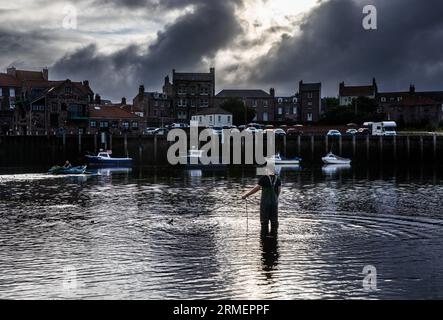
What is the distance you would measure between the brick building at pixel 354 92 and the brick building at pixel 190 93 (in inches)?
1589

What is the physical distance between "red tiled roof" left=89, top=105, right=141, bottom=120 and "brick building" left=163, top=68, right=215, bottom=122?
32241 mm

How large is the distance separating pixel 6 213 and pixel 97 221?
6.37 m

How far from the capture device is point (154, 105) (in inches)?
5837

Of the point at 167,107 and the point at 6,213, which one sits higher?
the point at 167,107

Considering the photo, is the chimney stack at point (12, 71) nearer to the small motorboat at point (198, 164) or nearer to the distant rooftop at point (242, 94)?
the distant rooftop at point (242, 94)

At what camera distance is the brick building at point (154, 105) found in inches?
5758

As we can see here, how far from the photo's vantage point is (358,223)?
26172mm

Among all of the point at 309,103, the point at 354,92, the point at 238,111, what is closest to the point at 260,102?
the point at 309,103

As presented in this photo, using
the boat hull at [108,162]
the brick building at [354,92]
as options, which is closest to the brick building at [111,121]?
the boat hull at [108,162]

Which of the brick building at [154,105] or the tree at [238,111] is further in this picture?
the brick building at [154,105]

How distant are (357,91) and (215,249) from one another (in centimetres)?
15988
